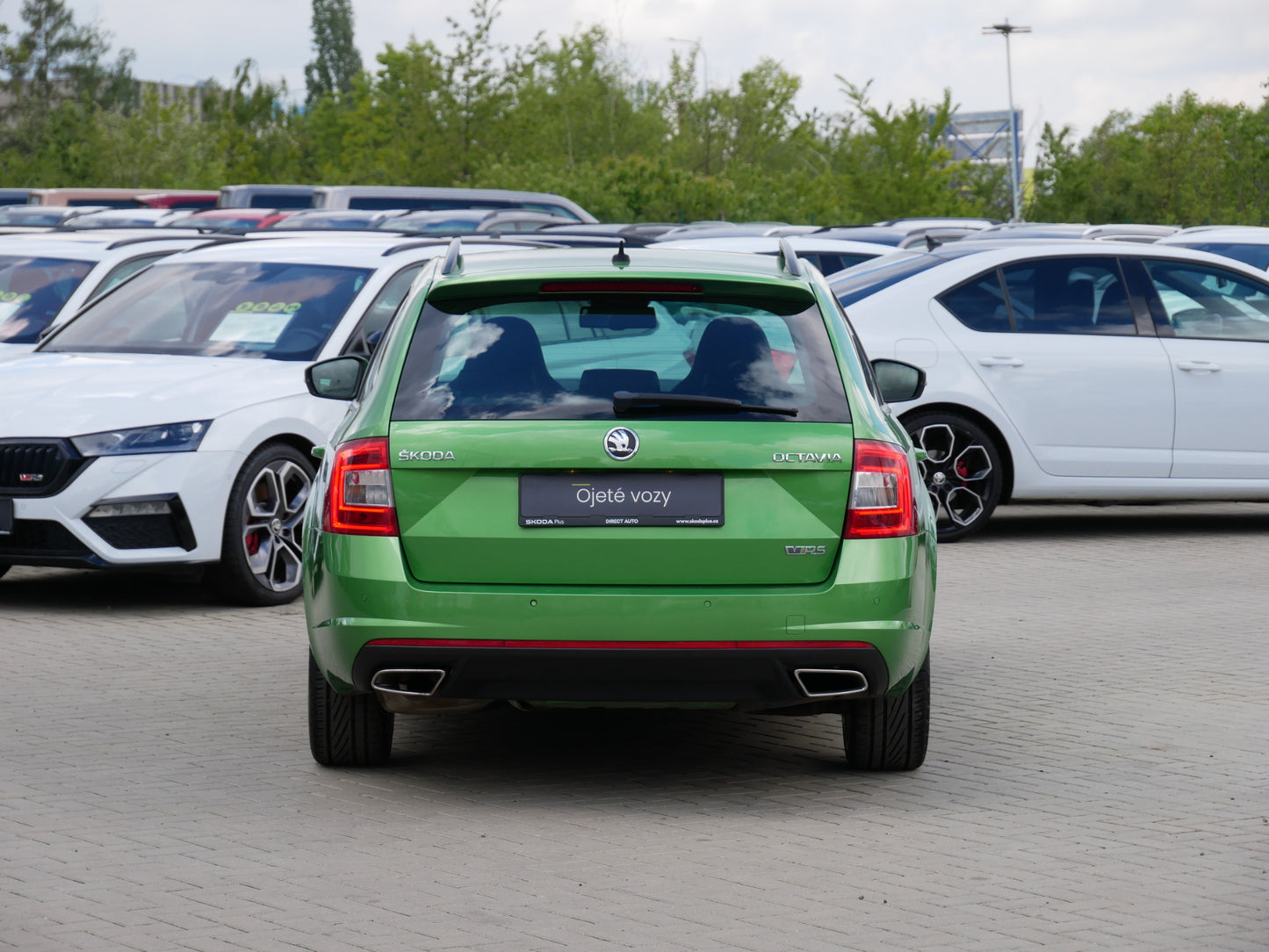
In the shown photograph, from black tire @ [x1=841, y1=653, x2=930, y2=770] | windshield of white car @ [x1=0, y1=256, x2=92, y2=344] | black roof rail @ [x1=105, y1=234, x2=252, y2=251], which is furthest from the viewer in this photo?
black roof rail @ [x1=105, y1=234, x2=252, y2=251]

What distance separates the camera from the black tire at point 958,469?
10.8 meters

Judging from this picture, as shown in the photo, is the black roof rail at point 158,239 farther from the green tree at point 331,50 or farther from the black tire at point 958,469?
the green tree at point 331,50

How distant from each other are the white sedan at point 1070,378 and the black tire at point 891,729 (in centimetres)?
528

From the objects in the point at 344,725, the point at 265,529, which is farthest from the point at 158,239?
the point at 344,725

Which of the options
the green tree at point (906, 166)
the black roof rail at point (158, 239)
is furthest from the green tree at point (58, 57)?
the black roof rail at point (158, 239)

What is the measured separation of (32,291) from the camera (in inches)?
470

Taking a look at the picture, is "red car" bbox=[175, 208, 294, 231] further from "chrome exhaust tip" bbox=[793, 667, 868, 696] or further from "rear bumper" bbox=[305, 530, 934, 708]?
"chrome exhaust tip" bbox=[793, 667, 868, 696]

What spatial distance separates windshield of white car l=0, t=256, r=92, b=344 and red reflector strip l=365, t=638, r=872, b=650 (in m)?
7.28

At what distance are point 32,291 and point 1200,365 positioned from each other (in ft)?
24.0

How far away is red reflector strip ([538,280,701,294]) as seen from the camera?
5344 mm

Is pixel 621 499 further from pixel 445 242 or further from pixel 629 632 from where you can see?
pixel 445 242

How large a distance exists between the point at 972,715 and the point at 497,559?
227 cm

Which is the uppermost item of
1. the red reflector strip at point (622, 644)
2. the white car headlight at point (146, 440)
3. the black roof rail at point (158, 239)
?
the black roof rail at point (158, 239)

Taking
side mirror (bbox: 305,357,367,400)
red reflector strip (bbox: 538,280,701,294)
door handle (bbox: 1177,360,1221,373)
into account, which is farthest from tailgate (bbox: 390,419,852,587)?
door handle (bbox: 1177,360,1221,373)
